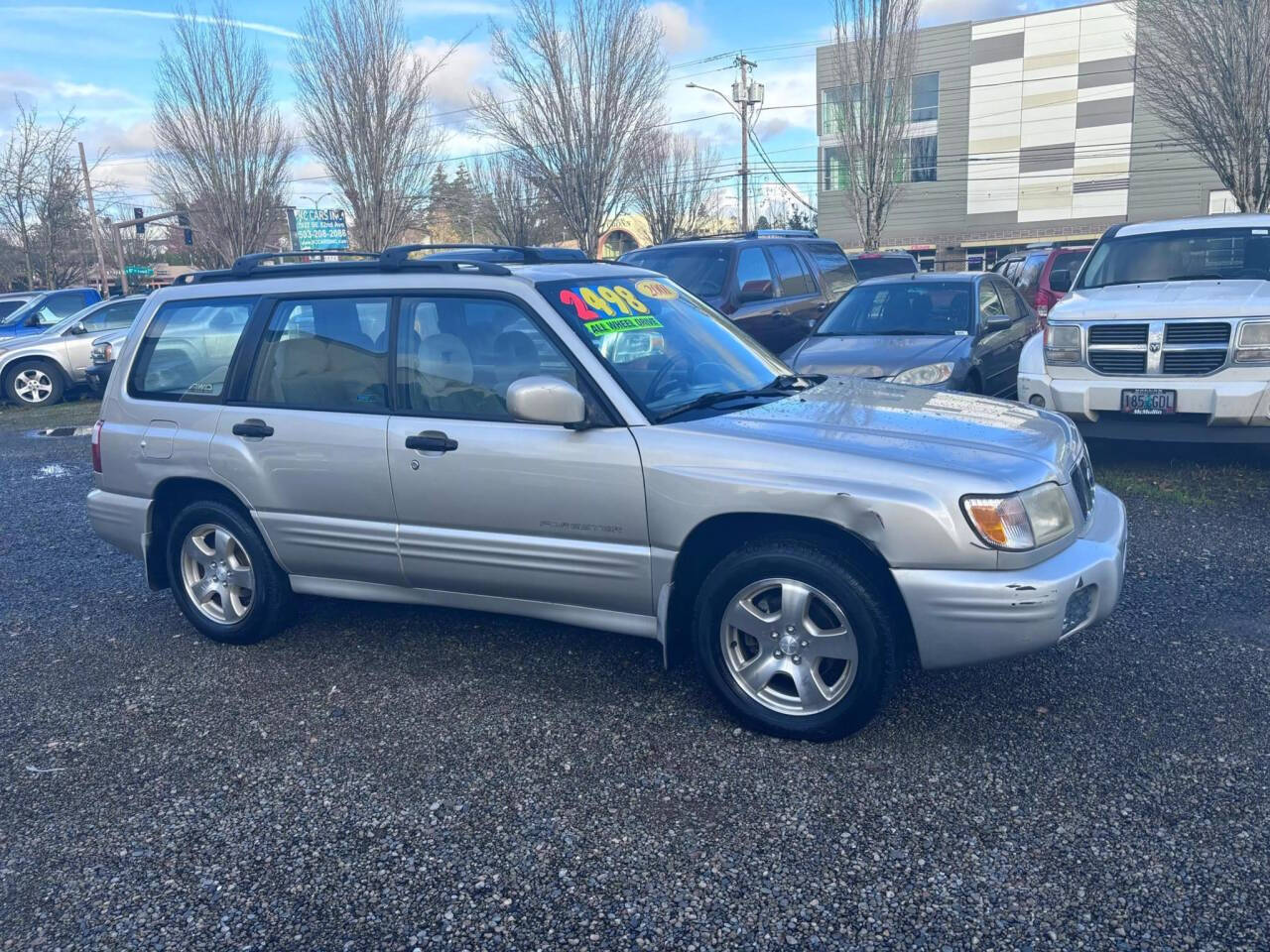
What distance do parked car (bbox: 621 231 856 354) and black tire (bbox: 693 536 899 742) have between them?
6273 mm

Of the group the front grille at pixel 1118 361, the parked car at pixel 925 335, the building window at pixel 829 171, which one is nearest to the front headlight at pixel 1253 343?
the front grille at pixel 1118 361

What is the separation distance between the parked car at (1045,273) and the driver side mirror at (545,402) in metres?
6.11

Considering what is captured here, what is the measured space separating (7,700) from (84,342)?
13.9 metres

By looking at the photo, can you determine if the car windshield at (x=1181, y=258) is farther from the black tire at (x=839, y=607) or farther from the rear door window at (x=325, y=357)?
the rear door window at (x=325, y=357)

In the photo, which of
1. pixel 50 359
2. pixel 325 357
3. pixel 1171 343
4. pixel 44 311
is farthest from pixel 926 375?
pixel 44 311

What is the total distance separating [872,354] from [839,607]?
17.1ft

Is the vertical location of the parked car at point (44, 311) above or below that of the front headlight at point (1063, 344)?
above

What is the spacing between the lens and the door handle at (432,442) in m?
4.09

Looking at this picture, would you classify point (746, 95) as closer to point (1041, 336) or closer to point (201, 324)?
point (1041, 336)

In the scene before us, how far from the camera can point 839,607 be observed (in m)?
3.45

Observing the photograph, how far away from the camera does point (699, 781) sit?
3.41 meters

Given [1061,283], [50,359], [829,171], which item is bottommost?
[50,359]

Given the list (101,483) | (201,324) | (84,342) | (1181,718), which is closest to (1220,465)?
(1181,718)

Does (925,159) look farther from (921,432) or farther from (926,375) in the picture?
(921,432)
